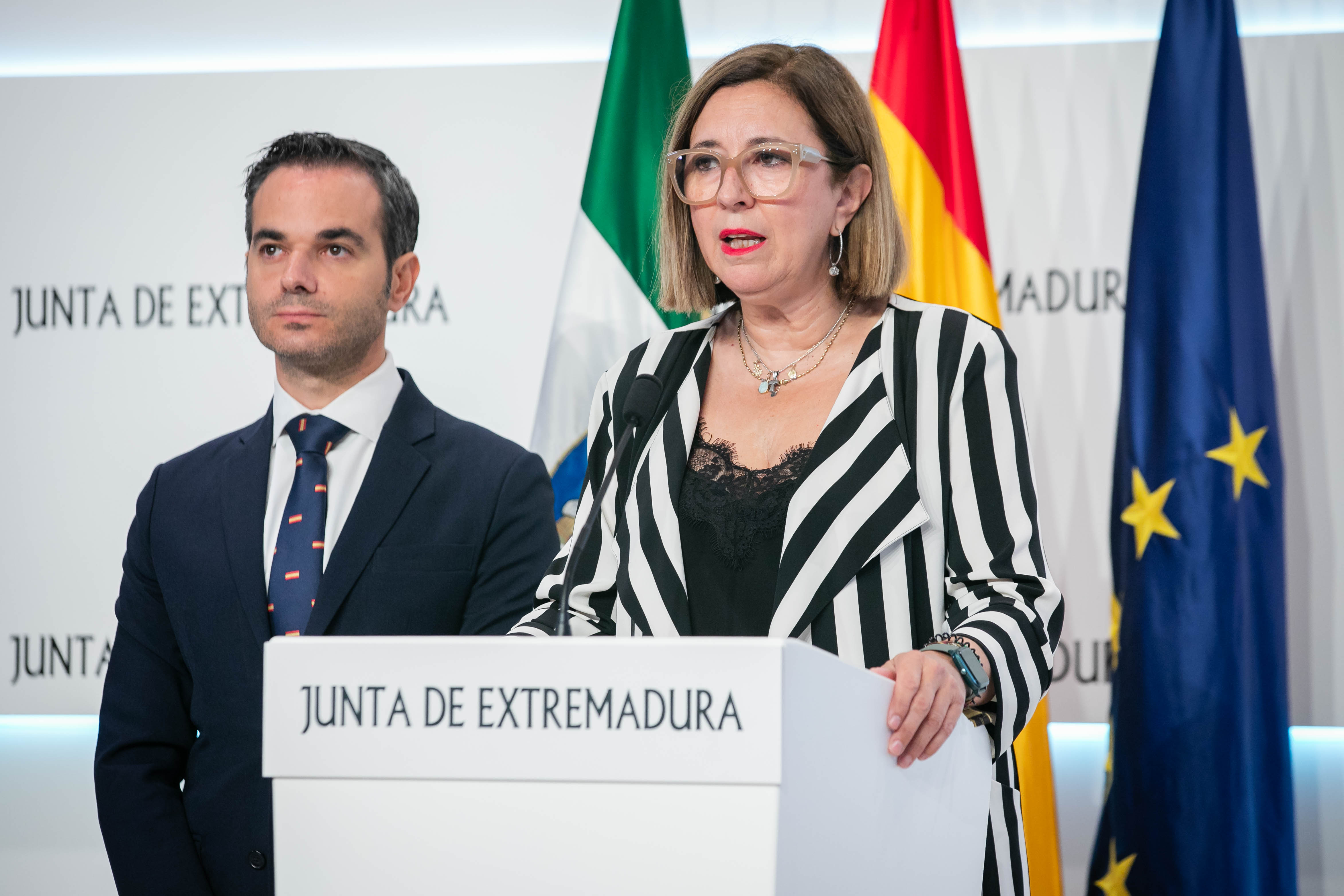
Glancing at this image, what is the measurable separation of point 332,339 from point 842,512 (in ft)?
3.54

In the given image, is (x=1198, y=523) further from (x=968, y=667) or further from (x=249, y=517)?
(x=249, y=517)

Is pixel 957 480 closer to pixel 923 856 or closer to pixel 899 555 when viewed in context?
pixel 899 555

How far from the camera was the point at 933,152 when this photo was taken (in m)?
2.99

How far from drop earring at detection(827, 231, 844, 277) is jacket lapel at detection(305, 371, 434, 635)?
2.69 ft

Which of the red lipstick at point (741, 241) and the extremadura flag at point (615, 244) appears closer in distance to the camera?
the red lipstick at point (741, 241)

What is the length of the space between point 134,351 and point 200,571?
167 centimetres

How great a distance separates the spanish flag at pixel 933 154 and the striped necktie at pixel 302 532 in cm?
151

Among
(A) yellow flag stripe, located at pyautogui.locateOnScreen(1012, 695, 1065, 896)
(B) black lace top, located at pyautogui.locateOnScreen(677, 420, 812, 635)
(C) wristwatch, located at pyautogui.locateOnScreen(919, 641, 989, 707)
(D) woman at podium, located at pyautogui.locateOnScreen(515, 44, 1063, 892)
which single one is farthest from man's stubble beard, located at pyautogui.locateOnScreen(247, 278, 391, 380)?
(A) yellow flag stripe, located at pyautogui.locateOnScreen(1012, 695, 1065, 896)

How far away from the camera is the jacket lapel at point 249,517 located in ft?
6.39

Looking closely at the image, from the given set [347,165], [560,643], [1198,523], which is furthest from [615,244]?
Result: [560,643]

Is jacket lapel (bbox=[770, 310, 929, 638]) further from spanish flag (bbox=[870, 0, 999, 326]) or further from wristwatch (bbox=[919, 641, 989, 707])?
spanish flag (bbox=[870, 0, 999, 326])

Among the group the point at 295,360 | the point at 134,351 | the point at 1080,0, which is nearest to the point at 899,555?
the point at 295,360

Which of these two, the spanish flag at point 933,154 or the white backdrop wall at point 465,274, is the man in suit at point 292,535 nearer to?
the white backdrop wall at point 465,274

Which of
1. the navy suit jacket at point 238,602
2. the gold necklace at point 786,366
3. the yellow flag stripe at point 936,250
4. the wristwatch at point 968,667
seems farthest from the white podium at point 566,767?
the yellow flag stripe at point 936,250
